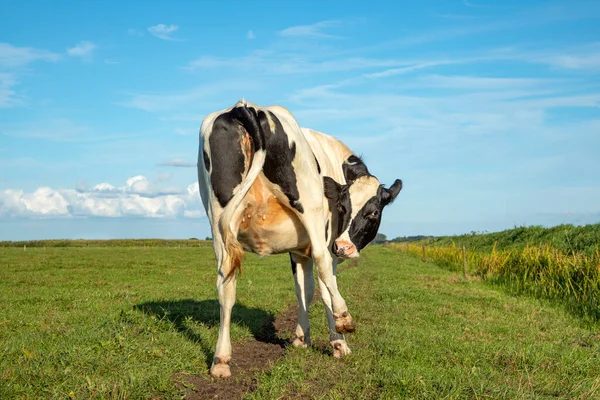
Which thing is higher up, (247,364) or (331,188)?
(331,188)

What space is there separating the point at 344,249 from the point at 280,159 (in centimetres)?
184

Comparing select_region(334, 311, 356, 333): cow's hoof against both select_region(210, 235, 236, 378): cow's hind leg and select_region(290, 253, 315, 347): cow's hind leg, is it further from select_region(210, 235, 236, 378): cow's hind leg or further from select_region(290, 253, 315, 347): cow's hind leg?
select_region(290, 253, 315, 347): cow's hind leg

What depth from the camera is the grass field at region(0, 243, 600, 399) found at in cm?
536

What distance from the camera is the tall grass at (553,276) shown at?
43.3ft

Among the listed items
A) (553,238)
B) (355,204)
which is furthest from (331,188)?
(553,238)

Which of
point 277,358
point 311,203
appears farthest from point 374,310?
point 311,203

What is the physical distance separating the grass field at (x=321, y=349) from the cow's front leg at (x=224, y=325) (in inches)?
10.0

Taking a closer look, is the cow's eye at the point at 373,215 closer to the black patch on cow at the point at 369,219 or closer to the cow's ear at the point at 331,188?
the black patch on cow at the point at 369,219

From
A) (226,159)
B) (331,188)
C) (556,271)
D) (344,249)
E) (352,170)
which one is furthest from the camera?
(556,271)

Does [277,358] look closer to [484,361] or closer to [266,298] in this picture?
[484,361]

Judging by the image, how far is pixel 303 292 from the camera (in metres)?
7.96

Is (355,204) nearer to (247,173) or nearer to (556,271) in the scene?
(247,173)

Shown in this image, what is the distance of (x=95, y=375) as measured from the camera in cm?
566

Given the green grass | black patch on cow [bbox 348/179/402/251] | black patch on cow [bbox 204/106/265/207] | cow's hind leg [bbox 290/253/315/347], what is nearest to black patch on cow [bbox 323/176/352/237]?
black patch on cow [bbox 348/179/402/251]
